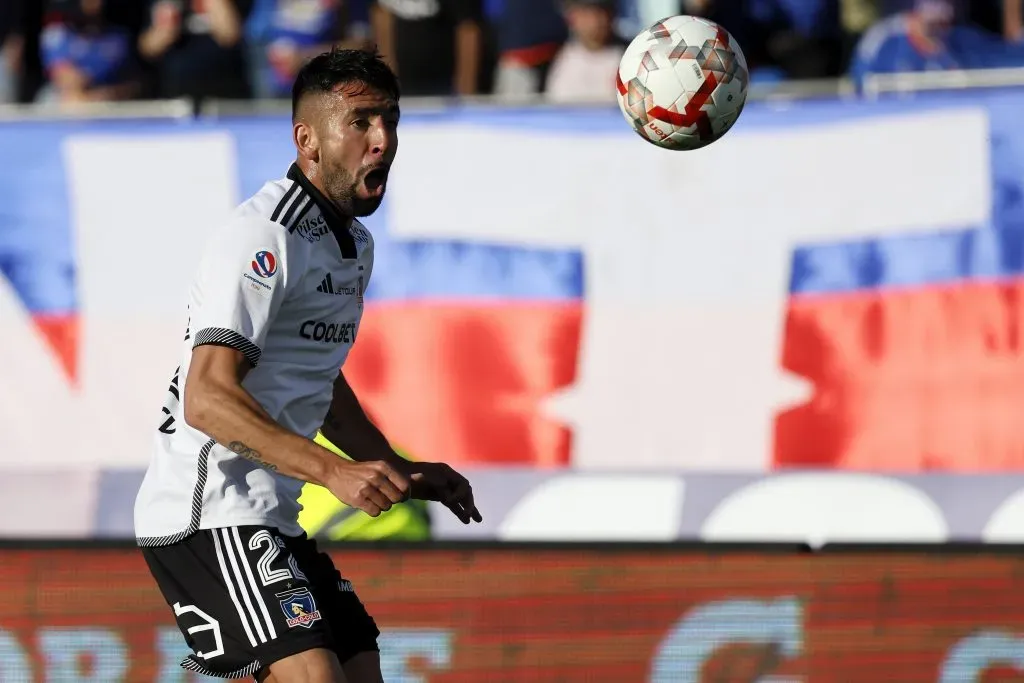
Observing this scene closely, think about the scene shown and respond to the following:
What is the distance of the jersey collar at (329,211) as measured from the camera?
462 cm

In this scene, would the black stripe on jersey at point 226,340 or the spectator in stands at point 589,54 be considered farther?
the spectator in stands at point 589,54

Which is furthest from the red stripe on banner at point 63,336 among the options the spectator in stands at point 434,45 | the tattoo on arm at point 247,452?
the tattoo on arm at point 247,452

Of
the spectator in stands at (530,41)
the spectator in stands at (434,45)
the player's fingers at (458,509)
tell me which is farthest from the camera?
the spectator in stands at (434,45)

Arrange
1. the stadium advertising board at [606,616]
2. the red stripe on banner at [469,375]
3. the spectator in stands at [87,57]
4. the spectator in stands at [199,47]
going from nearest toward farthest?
the stadium advertising board at [606,616]
the red stripe on banner at [469,375]
the spectator in stands at [199,47]
the spectator in stands at [87,57]

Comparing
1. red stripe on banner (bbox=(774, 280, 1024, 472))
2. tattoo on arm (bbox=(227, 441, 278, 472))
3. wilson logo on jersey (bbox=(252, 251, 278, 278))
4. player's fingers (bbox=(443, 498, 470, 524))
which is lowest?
red stripe on banner (bbox=(774, 280, 1024, 472))

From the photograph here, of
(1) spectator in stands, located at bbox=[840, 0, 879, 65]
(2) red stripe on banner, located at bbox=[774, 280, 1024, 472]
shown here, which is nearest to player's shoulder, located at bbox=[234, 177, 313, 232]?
(2) red stripe on banner, located at bbox=[774, 280, 1024, 472]

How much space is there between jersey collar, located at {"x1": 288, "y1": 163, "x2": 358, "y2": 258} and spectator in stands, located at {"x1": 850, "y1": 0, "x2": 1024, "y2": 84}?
5611 mm

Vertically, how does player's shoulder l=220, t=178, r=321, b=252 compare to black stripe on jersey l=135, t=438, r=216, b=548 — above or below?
above

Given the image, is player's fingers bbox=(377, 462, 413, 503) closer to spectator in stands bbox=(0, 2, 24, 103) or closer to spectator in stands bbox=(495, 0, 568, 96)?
spectator in stands bbox=(495, 0, 568, 96)

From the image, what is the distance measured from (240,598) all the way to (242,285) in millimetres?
903

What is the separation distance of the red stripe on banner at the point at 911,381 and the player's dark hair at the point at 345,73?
4821 millimetres

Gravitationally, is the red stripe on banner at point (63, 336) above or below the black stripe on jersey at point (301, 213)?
below

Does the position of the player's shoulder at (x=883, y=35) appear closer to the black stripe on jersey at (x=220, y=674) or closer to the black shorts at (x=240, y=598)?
the black shorts at (x=240, y=598)

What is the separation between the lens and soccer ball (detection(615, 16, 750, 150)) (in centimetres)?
584
